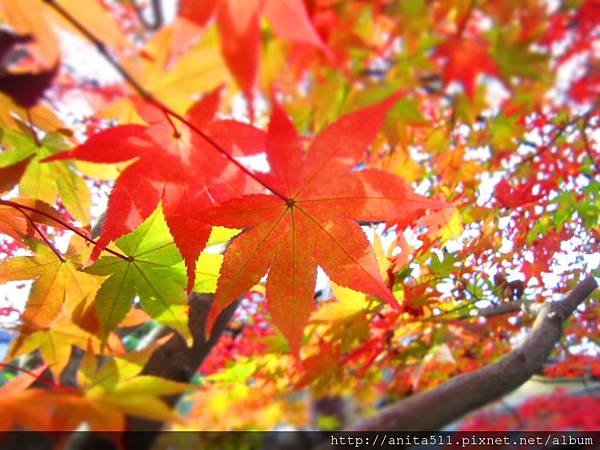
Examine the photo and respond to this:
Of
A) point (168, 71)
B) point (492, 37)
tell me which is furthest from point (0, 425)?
point (492, 37)

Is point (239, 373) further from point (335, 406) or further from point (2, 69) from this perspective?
point (335, 406)

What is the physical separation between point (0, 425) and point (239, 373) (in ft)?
3.47

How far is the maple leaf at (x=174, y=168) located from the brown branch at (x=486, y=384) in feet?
2.61

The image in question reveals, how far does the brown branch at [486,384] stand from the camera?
99 centimetres

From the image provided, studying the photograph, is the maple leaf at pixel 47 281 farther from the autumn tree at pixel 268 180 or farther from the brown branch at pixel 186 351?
the brown branch at pixel 186 351

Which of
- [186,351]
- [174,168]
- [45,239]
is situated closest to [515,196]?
[174,168]

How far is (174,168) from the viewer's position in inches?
20.2

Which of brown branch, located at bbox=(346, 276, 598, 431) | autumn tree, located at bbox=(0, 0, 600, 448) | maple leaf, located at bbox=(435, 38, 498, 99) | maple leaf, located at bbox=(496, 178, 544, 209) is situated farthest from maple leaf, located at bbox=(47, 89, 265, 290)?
brown branch, located at bbox=(346, 276, 598, 431)

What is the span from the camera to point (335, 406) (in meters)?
4.05

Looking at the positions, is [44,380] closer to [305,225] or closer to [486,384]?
[305,225]

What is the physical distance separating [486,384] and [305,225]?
752 millimetres

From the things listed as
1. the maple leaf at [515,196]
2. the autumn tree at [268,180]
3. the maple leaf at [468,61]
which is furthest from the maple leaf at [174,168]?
the maple leaf at [515,196]

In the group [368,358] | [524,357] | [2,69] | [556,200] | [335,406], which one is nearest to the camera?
[2,69]

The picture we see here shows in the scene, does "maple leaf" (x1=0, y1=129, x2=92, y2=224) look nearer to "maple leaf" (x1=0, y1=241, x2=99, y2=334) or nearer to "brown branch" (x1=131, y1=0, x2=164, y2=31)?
"maple leaf" (x1=0, y1=241, x2=99, y2=334)
